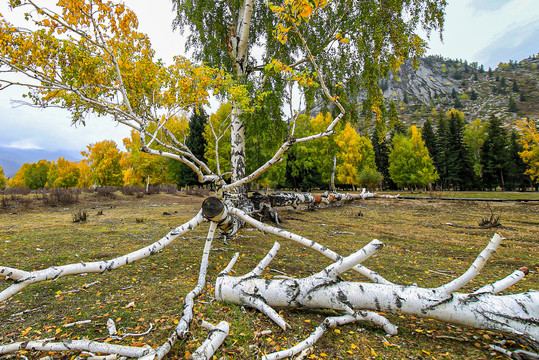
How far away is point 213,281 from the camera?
323 centimetres

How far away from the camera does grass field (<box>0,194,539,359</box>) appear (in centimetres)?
198

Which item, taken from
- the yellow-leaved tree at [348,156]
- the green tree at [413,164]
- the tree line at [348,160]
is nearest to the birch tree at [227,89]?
the tree line at [348,160]

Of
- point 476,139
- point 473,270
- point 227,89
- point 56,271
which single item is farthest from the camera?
point 476,139

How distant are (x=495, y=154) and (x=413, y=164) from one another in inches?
573

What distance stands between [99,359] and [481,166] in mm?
46073

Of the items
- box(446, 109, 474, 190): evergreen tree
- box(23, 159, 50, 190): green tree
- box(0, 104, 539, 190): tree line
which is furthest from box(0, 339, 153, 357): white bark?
box(23, 159, 50, 190): green tree

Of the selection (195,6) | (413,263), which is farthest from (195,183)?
(413,263)

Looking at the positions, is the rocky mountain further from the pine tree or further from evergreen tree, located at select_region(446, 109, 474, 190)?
the pine tree

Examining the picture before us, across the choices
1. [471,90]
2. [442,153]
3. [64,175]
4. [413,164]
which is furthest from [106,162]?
[471,90]

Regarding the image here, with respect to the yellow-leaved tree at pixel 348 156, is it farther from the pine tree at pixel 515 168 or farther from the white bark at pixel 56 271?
the white bark at pixel 56 271

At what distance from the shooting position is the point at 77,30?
4.08m

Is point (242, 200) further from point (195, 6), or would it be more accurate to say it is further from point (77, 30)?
point (195, 6)

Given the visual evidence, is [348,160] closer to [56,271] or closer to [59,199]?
[59,199]

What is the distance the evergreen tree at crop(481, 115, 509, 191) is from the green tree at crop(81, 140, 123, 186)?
51968 mm
